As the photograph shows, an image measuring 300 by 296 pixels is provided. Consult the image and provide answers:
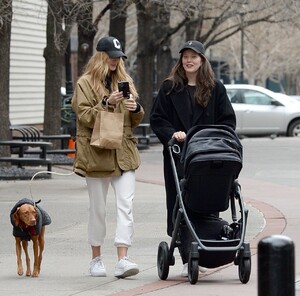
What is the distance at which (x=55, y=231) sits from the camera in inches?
484

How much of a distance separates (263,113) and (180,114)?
79.5 feet

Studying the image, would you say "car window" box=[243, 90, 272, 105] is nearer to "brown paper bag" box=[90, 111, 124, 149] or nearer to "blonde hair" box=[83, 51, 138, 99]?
"blonde hair" box=[83, 51, 138, 99]

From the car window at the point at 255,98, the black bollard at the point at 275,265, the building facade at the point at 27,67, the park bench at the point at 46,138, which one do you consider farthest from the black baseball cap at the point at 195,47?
the car window at the point at 255,98

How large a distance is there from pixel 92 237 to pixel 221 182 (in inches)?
54.5

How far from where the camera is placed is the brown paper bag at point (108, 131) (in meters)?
8.88

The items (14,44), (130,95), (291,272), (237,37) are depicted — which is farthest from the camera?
(237,37)

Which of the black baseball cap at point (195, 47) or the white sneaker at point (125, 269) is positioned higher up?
the black baseball cap at point (195, 47)

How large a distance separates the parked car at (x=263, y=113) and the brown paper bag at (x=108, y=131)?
24.0m

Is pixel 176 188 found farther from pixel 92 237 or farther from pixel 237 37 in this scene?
pixel 237 37

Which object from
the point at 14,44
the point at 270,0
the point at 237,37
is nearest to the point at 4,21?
the point at 270,0

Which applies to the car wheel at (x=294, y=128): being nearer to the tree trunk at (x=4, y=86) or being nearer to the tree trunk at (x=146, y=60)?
the tree trunk at (x=146, y=60)

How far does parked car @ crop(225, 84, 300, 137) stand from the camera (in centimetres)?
3312

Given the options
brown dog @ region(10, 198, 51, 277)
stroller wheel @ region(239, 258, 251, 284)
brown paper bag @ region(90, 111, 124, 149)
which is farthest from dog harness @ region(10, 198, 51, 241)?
stroller wheel @ region(239, 258, 251, 284)

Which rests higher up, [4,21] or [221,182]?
[4,21]
